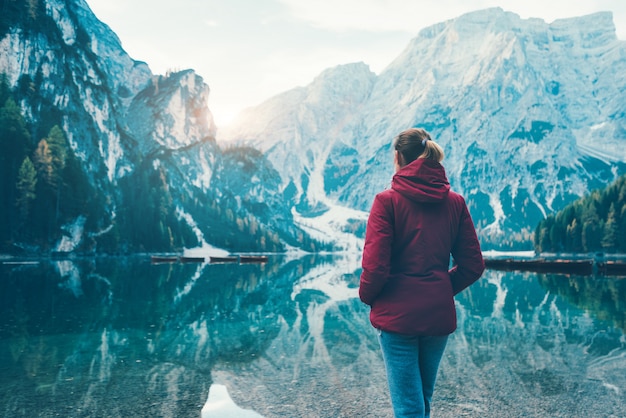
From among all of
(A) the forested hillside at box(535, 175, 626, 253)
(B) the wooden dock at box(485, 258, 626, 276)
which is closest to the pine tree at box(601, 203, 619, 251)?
(A) the forested hillside at box(535, 175, 626, 253)

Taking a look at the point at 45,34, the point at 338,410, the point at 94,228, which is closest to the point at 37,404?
the point at 338,410

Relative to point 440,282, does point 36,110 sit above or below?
above

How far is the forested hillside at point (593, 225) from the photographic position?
130000mm

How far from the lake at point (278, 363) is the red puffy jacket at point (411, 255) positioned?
3780 millimetres

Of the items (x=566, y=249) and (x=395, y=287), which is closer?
(x=395, y=287)

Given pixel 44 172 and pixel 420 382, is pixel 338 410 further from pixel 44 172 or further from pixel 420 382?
pixel 44 172

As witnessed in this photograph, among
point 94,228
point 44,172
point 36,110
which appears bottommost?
point 94,228

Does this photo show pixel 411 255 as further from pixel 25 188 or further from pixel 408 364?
pixel 25 188

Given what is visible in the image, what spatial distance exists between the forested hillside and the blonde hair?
460 feet

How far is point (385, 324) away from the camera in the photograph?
5422 millimetres

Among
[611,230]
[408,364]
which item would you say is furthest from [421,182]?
[611,230]

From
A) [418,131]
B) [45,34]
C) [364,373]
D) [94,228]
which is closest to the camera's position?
[418,131]

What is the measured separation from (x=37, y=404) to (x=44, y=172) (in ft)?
387

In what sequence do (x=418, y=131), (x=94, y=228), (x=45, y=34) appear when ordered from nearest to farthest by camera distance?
(x=418, y=131) → (x=94, y=228) → (x=45, y=34)
